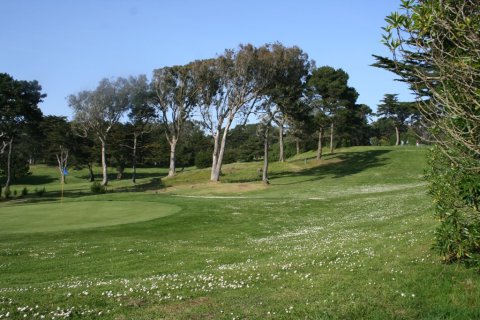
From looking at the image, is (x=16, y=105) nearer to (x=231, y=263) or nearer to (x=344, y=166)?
(x=344, y=166)

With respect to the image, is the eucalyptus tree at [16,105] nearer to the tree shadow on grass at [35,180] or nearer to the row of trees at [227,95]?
the row of trees at [227,95]

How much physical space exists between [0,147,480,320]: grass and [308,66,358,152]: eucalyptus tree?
3547 centimetres

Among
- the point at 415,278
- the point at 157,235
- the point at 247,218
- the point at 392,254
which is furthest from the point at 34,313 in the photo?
the point at 247,218

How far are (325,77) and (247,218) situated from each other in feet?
159

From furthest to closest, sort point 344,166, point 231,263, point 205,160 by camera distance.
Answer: point 205,160 < point 344,166 < point 231,263

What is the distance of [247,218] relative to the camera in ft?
92.0

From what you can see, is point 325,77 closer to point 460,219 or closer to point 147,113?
point 147,113

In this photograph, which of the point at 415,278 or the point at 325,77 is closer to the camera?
the point at 415,278

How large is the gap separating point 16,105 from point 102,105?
58.7 feet

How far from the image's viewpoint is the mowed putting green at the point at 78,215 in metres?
24.3

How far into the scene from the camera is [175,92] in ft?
241

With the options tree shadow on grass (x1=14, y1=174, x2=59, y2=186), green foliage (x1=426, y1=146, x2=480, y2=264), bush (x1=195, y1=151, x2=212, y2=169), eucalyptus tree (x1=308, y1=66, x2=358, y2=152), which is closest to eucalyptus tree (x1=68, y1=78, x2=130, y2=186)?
tree shadow on grass (x1=14, y1=174, x2=59, y2=186)

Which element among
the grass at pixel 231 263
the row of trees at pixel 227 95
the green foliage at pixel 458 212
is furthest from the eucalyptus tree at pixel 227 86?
the green foliage at pixel 458 212

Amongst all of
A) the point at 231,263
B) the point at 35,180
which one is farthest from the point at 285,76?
the point at 35,180
